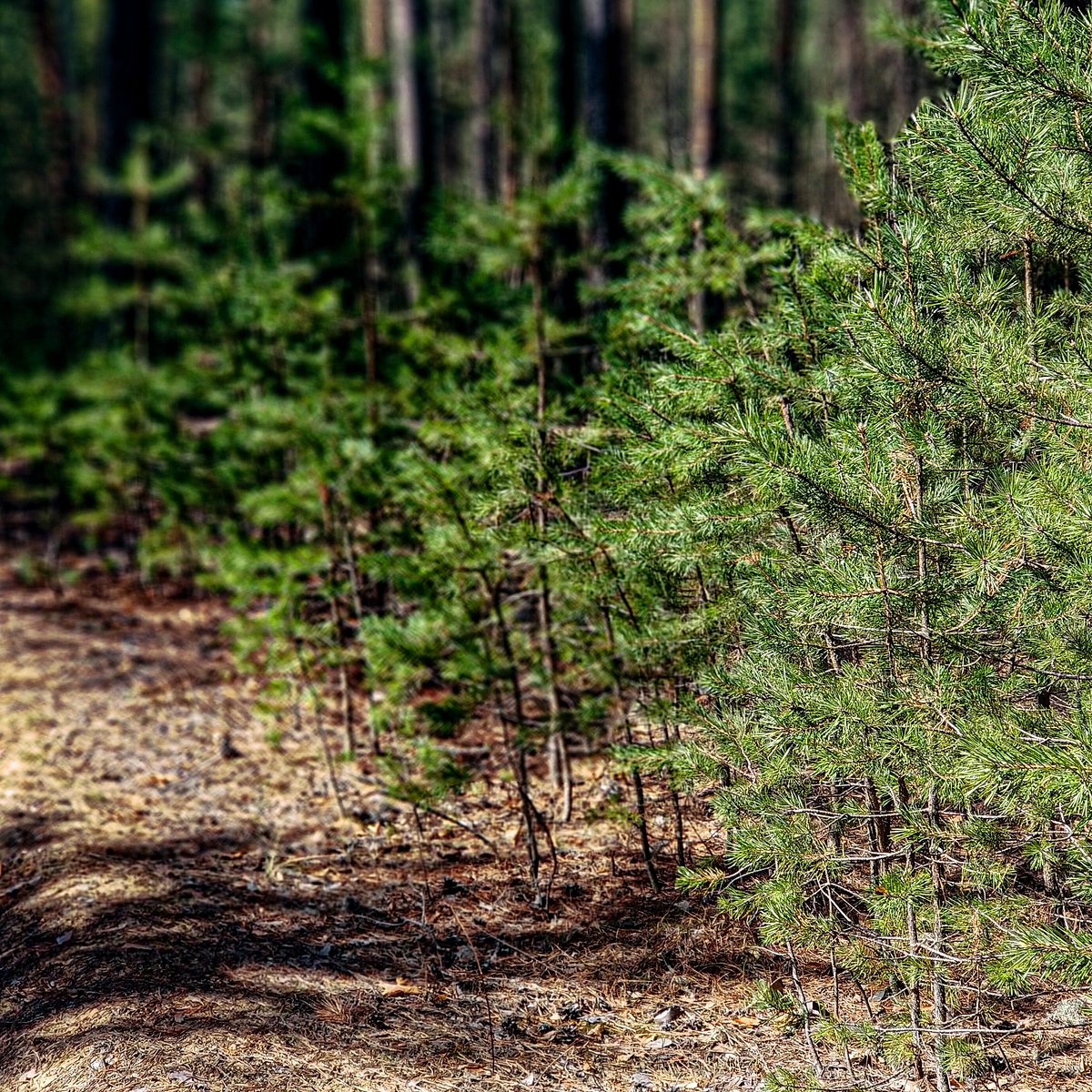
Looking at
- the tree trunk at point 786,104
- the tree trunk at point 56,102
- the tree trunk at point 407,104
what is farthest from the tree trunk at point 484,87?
the tree trunk at point 407,104

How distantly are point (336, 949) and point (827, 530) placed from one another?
229 cm

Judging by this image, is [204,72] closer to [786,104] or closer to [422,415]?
[786,104]

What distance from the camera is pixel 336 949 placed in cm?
376

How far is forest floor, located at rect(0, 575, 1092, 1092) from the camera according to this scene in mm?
3137

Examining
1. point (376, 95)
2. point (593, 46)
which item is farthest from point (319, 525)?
point (376, 95)

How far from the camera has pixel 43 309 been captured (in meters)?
15.5

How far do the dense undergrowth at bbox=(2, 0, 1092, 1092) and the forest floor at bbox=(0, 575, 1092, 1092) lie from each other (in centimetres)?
25

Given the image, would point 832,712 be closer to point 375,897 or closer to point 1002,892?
point 1002,892

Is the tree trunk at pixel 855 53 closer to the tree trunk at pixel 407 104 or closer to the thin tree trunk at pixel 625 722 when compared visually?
the tree trunk at pixel 407 104

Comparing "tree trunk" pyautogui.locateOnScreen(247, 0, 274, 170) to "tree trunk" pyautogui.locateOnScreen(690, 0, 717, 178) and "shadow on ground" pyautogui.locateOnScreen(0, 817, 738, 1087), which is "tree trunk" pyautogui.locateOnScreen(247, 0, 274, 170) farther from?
"shadow on ground" pyautogui.locateOnScreen(0, 817, 738, 1087)

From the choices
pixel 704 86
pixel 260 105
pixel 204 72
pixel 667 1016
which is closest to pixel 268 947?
pixel 667 1016

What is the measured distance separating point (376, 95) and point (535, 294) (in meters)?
9.56

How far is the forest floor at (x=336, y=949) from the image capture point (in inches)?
123

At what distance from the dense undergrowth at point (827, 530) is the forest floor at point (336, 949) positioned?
250 mm
